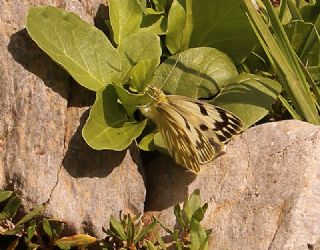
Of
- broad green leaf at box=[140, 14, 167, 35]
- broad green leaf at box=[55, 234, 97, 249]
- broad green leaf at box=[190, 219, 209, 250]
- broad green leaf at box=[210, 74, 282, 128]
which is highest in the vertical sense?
broad green leaf at box=[140, 14, 167, 35]

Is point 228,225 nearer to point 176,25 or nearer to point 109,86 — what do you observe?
point 109,86

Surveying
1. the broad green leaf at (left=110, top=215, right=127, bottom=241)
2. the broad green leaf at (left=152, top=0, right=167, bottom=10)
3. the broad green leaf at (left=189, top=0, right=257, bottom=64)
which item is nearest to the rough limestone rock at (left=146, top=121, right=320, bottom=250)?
the broad green leaf at (left=110, top=215, right=127, bottom=241)

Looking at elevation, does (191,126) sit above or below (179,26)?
below

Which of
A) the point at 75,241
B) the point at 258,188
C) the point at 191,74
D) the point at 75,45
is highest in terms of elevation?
the point at 75,45

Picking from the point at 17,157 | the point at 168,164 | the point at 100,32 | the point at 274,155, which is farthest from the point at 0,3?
the point at 274,155

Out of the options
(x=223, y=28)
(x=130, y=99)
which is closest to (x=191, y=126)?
(x=130, y=99)

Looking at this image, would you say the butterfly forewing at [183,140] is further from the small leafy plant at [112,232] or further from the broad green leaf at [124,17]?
the broad green leaf at [124,17]

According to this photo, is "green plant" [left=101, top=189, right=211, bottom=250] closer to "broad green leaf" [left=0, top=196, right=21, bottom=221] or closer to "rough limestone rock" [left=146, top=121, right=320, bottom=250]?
"rough limestone rock" [left=146, top=121, right=320, bottom=250]

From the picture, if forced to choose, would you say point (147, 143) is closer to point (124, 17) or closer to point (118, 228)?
point (118, 228)
